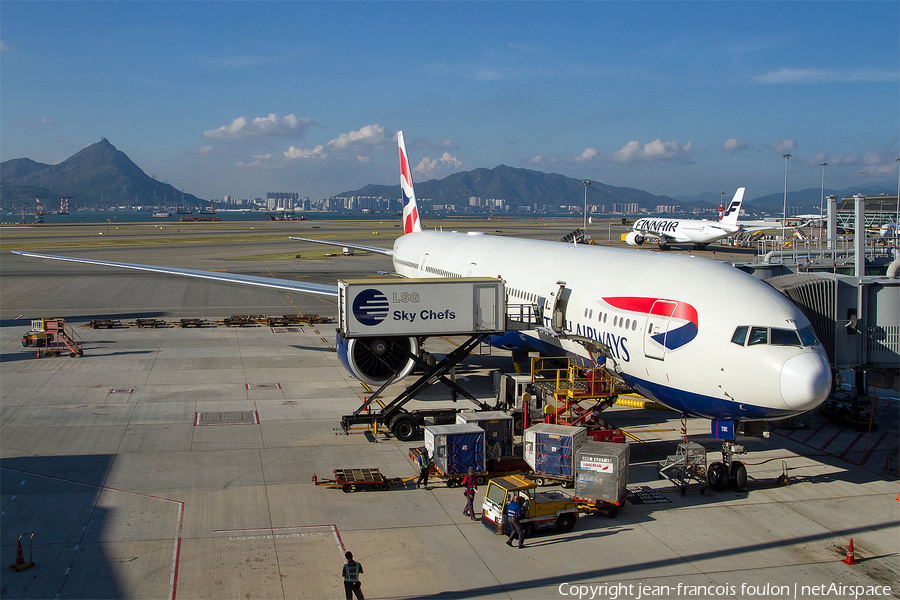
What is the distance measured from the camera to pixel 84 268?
70188mm

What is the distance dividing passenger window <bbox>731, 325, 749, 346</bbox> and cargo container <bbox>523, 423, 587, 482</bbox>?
4.26 meters

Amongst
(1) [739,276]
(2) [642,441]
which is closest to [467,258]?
(2) [642,441]

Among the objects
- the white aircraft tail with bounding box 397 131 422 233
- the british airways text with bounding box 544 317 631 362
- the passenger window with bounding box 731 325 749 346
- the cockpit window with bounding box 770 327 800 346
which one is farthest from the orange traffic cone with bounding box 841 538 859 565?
the white aircraft tail with bounding box 397 131 422 233

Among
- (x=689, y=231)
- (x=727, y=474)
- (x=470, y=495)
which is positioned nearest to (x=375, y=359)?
(x=470, y=495)

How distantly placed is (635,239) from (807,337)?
8974 cm

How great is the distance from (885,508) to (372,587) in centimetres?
1205

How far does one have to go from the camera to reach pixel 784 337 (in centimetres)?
1586

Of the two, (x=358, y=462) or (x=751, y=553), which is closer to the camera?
(x=751, y=553)

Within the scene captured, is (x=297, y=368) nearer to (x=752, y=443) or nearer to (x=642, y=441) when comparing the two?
(x=642, y=441)

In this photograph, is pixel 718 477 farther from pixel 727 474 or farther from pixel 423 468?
pixel 423 468

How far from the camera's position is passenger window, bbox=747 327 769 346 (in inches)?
Answer: 627

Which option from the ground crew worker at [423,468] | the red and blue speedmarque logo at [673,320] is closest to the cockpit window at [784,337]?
the red and blue speedmarque logo at [673,320]

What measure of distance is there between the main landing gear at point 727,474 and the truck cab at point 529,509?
4.23 meters

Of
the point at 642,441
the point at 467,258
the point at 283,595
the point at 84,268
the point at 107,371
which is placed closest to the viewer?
the point at 283,595
